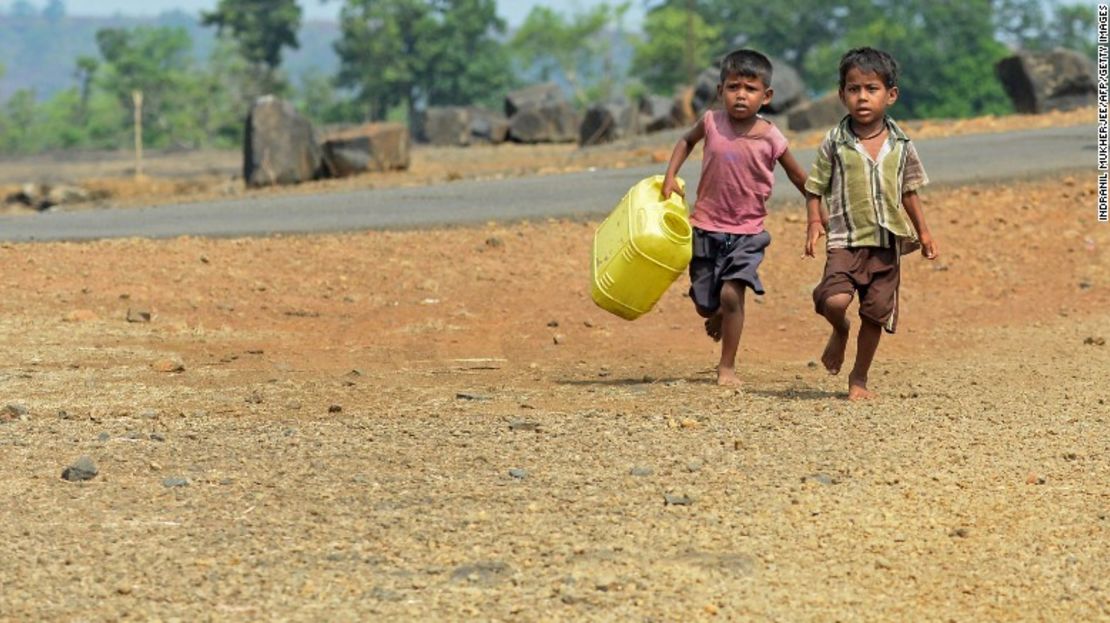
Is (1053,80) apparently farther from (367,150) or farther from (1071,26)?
(1071,26)

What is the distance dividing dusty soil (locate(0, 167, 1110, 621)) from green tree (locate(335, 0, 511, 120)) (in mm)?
66663

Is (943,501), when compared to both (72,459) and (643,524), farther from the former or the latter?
(72,459)

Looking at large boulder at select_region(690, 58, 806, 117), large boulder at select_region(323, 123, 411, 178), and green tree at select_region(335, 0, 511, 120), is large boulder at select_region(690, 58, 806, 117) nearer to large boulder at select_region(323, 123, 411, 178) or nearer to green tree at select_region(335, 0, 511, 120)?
large boulder at select_region(323, 123, 411, 178)

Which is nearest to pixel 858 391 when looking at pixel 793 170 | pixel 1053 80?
pixel 793 170

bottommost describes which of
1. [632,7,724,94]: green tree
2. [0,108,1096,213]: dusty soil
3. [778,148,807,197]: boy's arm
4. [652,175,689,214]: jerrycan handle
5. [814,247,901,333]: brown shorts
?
[0,108,1096,213]: dusty soil

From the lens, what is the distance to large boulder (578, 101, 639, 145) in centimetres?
3381

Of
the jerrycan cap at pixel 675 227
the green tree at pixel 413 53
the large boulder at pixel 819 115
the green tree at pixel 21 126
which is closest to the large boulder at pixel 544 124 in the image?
the large boulder at pixel 819 115

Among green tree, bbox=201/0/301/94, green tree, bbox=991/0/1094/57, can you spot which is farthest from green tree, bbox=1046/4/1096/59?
green tree, bbox=201/0/301/94

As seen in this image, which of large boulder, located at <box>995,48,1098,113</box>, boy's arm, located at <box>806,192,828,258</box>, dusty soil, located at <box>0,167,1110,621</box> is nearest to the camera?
dusty soil, located at <box>0,167,1110,621</box>

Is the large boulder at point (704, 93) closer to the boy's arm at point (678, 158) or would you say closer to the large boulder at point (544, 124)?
the large boulder at point (544, 124)

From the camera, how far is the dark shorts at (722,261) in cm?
768

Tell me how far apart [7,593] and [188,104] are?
315 ft

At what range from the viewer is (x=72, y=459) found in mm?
5945

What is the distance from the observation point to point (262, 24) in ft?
249
